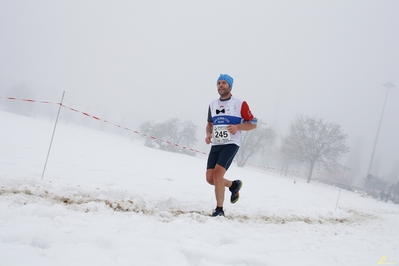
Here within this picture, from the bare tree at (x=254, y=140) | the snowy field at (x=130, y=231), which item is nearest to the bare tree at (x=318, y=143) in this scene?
the bare tree at (x=254, y=140)

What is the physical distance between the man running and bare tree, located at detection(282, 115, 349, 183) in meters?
31.3

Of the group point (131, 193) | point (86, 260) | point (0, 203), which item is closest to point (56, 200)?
point (0, 203)

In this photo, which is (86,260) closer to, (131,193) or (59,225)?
(59,225)

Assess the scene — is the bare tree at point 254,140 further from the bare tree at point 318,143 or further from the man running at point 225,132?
the man running at point 225,132

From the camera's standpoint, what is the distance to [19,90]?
72.9 meters

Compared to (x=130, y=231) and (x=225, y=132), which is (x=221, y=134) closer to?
(x=225, y=132)

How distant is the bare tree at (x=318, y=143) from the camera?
32750 millimetres

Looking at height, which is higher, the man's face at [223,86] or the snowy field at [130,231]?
the man's face at [223,86]

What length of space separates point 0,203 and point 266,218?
432 cm

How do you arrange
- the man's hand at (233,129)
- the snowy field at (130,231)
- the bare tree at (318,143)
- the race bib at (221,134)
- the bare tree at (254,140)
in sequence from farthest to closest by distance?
the bare tree at (254,140)
the bare tree at (318,143)
the race bib at (221,134)
the man's hand at (233,129)
the snowy field at (130,231)

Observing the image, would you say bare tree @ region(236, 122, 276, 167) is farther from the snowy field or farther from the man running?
the man running

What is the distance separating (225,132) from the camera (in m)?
4.21

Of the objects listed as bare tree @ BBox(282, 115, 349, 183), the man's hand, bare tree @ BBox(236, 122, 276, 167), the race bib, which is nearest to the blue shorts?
the race bib

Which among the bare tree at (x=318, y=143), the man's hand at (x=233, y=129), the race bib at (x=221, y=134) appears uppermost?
the bare tree at (x=318, y=143)
